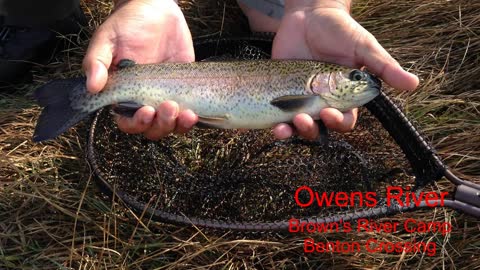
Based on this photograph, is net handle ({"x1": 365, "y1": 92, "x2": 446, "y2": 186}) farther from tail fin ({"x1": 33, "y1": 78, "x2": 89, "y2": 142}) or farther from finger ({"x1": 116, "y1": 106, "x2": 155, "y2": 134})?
tail fin ({"x1": 33, "y1": 78, "x2": 89, "y2": 142})

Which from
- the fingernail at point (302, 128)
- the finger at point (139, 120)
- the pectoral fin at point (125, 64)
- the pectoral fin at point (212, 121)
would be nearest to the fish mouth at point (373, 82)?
the fingernail at point (302, 128)

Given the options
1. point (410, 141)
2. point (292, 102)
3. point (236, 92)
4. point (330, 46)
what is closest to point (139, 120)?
point (236, 92)

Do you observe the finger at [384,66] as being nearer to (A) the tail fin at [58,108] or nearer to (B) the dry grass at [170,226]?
(B) the dry grass at [170,226]

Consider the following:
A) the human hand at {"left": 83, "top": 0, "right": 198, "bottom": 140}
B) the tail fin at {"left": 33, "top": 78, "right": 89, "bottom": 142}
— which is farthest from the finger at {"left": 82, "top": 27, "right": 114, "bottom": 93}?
the tail fin at {"left": 33, "top": 78, "right": 89, "bottom": 142}

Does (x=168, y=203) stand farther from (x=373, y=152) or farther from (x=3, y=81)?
(x=3, y=81)

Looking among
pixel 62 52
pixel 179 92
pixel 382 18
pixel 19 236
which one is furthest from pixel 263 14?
pixel 19 236

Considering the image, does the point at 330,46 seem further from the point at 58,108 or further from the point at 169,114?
the point at 58,108
